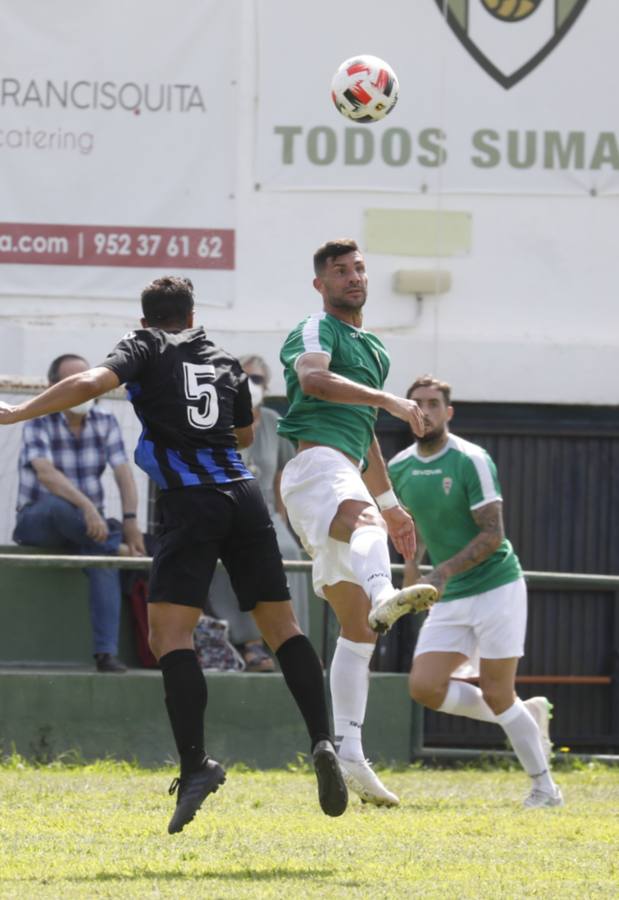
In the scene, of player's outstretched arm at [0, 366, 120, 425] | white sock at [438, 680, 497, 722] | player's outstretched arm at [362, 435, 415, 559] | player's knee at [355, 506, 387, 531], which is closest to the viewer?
player's outstretched arm at [0, 366, 120, 425]

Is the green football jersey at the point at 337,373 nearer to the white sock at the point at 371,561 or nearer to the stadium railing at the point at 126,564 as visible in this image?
the white sock at the point at 371,561

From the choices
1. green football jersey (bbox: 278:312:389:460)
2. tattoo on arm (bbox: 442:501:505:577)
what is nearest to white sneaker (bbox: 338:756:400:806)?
green football jersey (bbox: 278:312:389:460)

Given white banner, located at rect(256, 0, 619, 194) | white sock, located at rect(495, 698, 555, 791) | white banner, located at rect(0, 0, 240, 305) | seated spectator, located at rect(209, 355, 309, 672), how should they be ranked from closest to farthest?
white sock, located at rect(495, 698, 555, 791), seated spectator, located at rect(209, 355, 309, 672), white banner, located at rect(0, 0, 240, 305), white banner, located at rect(256, 0, 619, 194)

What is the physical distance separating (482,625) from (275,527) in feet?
8.65

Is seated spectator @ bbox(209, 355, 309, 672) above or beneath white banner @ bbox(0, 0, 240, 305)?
beneath

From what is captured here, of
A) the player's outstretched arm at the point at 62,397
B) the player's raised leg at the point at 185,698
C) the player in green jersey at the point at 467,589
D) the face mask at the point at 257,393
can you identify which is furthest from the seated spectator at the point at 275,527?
the player's outstretched arm at the point at 62,397

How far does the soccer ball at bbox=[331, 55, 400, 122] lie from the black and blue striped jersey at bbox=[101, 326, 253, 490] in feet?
8.10

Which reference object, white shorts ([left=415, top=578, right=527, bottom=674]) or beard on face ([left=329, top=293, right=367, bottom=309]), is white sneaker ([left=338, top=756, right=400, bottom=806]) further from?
white shorts ([left=415, top=578, right=527, bottom=674])

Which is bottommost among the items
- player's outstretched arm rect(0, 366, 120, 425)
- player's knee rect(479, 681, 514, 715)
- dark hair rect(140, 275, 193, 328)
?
player's knee rect(479, 681, 514, 715)

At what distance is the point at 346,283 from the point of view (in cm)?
745

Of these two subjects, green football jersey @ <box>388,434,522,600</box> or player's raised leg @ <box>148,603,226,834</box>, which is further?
green football jersey @ <box>388,434,522,600</box>

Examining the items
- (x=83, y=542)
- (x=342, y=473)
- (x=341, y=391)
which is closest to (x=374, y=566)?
(x=342, y=473)

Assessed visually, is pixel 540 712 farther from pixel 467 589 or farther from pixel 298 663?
pixel 298 663

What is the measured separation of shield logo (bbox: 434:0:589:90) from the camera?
44.2ft
